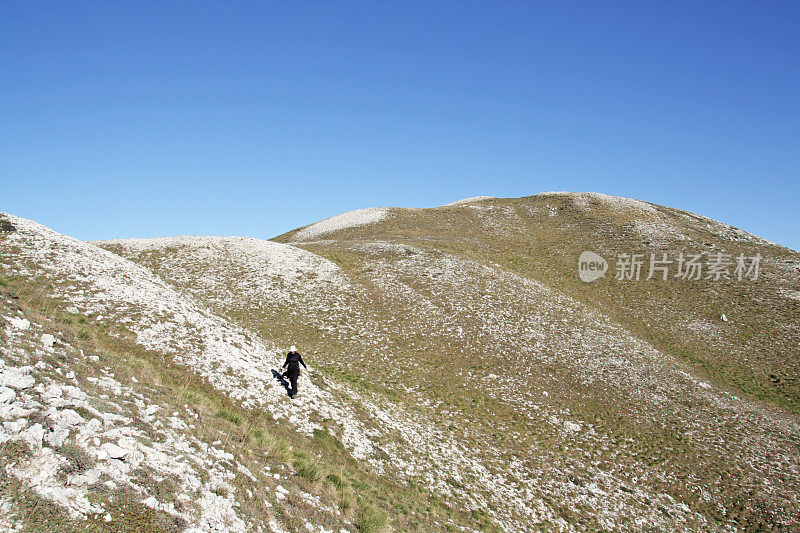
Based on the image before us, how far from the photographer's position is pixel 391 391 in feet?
85.1

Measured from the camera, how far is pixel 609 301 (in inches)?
1939

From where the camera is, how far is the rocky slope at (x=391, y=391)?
10.3 meters

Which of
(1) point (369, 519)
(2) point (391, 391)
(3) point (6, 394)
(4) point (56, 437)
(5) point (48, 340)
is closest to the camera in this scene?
(4) point (56, 437)

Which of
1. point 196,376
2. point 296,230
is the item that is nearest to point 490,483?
point 196,376

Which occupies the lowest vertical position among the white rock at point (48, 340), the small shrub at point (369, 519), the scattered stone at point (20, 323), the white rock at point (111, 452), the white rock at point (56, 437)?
the small shrub at point (369, 519)

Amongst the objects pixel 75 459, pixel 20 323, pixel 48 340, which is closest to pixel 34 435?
pixel 75 459

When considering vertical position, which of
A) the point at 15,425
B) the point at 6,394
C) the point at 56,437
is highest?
the point at 6,394

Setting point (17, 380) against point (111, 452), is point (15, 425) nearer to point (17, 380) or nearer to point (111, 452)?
point (111, 452)

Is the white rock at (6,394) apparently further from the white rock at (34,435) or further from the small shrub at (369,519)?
the small shrub at (369,519)

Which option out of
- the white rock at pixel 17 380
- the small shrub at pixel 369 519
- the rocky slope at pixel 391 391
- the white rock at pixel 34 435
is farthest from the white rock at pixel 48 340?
the small shrub at pixel 369 519

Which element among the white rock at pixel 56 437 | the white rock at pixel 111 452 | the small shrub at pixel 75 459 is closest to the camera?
the small shrub at pixel 75 459

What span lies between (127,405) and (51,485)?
4.20 meters

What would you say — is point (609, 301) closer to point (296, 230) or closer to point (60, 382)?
point (60, 382)

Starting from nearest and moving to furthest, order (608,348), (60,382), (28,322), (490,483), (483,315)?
(60,382)
(28,322)
(490,483)
(608,348)
(483,315)
